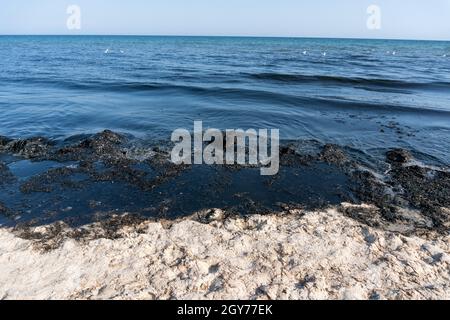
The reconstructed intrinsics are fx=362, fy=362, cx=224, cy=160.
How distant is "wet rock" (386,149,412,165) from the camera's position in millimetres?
7863

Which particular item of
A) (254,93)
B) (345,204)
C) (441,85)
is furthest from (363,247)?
(441,85)

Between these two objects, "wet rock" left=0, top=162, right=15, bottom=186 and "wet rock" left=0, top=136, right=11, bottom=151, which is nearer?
"wet rock" left=0, top=162, right=15, bottom=186

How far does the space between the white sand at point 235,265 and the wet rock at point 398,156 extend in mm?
3347

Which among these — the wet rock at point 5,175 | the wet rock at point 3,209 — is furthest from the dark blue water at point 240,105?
the wet rock at point 3,209

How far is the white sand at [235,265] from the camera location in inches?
149

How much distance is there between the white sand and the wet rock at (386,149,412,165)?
3.35 meters

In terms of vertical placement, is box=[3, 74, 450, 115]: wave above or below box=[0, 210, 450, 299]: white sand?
above

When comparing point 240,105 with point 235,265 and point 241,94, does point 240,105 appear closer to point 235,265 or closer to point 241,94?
point 241,94

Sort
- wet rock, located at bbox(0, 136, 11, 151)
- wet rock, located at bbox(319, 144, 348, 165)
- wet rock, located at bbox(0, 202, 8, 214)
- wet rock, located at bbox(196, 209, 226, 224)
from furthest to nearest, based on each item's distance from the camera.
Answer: wet rock, located at bbox(0, 136, 11, 151) < wet rock, located at bbox(319, 144, 348, 165) < wet rock, located at bbox(0, 202, 8, 214) < wet rock, located at bbox(196, 209, 226, 224)

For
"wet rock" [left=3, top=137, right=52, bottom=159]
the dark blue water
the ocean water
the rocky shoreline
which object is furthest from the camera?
the dark blue water

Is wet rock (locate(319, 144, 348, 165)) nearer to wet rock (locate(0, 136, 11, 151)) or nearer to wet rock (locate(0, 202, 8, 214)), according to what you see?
wet rock (locate(0, 202, 8, 214))

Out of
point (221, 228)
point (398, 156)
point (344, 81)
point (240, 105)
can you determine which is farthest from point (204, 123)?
point (344, 81)

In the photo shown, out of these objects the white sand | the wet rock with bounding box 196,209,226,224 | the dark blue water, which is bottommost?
the white sand

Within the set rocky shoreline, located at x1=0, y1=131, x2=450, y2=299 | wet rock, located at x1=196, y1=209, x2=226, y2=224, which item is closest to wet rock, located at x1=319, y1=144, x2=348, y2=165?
rocky shoreline, located at x1=0, y1=131, x2=450, y2=299
